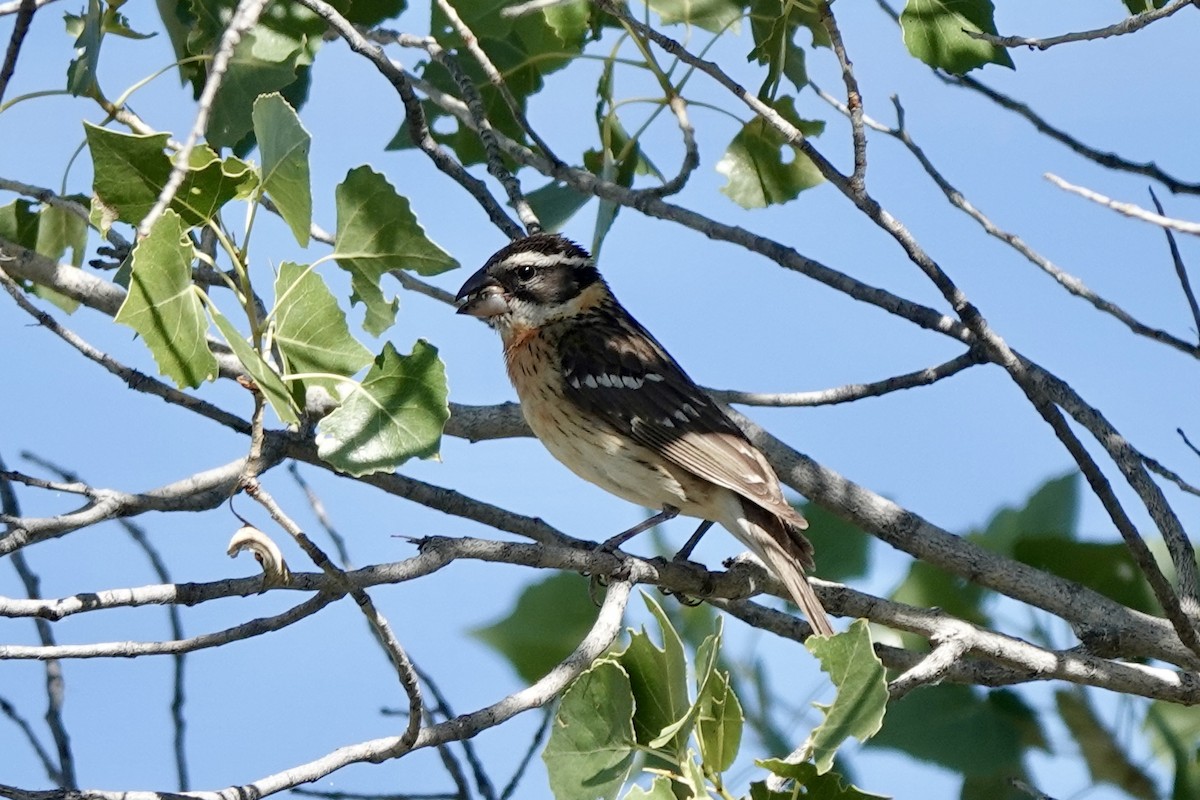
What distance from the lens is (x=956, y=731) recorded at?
3.63 meters

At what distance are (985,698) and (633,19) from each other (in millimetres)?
2136

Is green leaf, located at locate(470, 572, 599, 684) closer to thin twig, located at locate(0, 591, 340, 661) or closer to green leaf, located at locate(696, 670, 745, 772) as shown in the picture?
thin twig, located at locate(0, 591, 340, 661)

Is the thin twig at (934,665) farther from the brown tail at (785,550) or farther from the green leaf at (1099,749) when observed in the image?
the green leaf at (1099,749)

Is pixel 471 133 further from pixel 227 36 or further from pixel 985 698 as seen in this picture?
pixel 985 698

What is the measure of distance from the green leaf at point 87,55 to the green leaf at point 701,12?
67.7 inches

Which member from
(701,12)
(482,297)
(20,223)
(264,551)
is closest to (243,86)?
(20,223)

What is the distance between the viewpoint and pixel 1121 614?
3469 mm

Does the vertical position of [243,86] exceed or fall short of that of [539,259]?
it exceeds it

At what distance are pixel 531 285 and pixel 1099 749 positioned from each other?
2.41m

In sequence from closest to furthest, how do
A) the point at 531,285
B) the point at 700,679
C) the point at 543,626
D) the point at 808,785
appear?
the point at 808,785, the point at 700,679, the point at 543,626, the point at 531,285

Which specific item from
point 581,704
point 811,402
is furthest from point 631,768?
point 811,402

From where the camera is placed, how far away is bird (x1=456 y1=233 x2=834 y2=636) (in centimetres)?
390

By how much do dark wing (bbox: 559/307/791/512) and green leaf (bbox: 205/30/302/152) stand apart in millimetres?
1428

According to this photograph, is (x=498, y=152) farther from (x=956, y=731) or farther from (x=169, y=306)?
(x=956, y=731)
